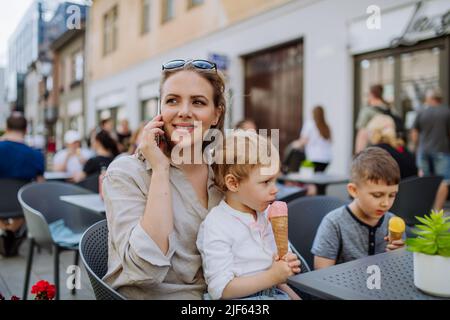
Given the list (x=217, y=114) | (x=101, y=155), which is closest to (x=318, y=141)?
(x=101, y=155)

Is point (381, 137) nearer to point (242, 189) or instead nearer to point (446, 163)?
point (242, 189)

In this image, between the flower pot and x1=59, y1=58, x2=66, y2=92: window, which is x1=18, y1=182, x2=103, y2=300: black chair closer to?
the flower pot

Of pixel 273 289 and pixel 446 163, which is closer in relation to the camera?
pixel 273 289

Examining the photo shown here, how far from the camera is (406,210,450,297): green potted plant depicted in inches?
38.9

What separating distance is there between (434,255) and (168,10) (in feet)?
29.4

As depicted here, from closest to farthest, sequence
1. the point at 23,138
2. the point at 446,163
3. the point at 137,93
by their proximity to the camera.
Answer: the point at 23,138, the point at 446,163, the point at 137,93

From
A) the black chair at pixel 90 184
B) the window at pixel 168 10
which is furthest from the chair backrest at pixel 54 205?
the window at pixel 168 10

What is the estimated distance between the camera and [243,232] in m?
1.20

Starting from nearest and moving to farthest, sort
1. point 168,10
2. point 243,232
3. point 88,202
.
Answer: point 243,232 → point 88,202 → point 168,10

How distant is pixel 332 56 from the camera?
656 centimetres

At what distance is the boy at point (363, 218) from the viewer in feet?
5.21

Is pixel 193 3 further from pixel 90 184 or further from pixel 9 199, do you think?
pixel 9 199
